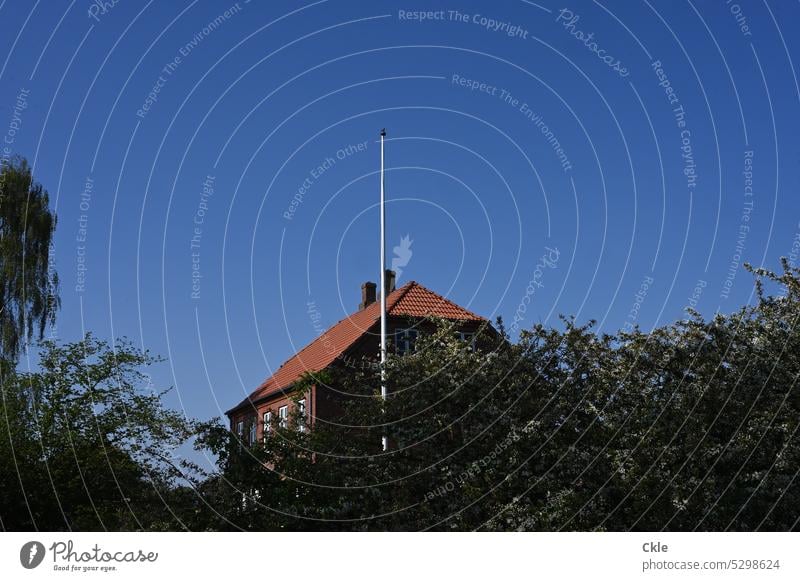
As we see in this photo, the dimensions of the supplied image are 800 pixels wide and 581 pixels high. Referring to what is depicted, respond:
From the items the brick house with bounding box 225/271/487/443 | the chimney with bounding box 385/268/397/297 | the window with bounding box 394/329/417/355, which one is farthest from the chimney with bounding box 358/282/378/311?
the window with bounding box 394/329/417/355

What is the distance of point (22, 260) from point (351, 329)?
15329mm

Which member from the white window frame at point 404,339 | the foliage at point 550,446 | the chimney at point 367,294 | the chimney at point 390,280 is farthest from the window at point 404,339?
the chimney at point 367,294

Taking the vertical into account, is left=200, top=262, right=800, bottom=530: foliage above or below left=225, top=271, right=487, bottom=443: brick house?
below

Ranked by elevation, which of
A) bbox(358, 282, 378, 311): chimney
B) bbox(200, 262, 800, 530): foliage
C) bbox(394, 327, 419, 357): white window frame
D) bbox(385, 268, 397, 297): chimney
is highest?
bbox(358, 282, 378, 311): chimney

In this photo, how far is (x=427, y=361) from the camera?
16078 mm

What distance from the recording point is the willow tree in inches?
814

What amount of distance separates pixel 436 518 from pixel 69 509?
8125mm

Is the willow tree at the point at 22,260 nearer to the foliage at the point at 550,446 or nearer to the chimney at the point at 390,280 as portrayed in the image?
the foliage at the point at 550,446

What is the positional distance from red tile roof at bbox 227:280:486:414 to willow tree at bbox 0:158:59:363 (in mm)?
8686

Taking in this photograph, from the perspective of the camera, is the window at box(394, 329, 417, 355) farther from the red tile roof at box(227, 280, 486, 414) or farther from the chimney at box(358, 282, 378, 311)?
the chimney at box(358, 282, 378, 311)

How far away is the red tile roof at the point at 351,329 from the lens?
30.8 meters

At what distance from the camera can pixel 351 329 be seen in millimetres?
34344

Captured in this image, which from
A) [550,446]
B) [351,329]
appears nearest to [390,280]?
[351,329]
